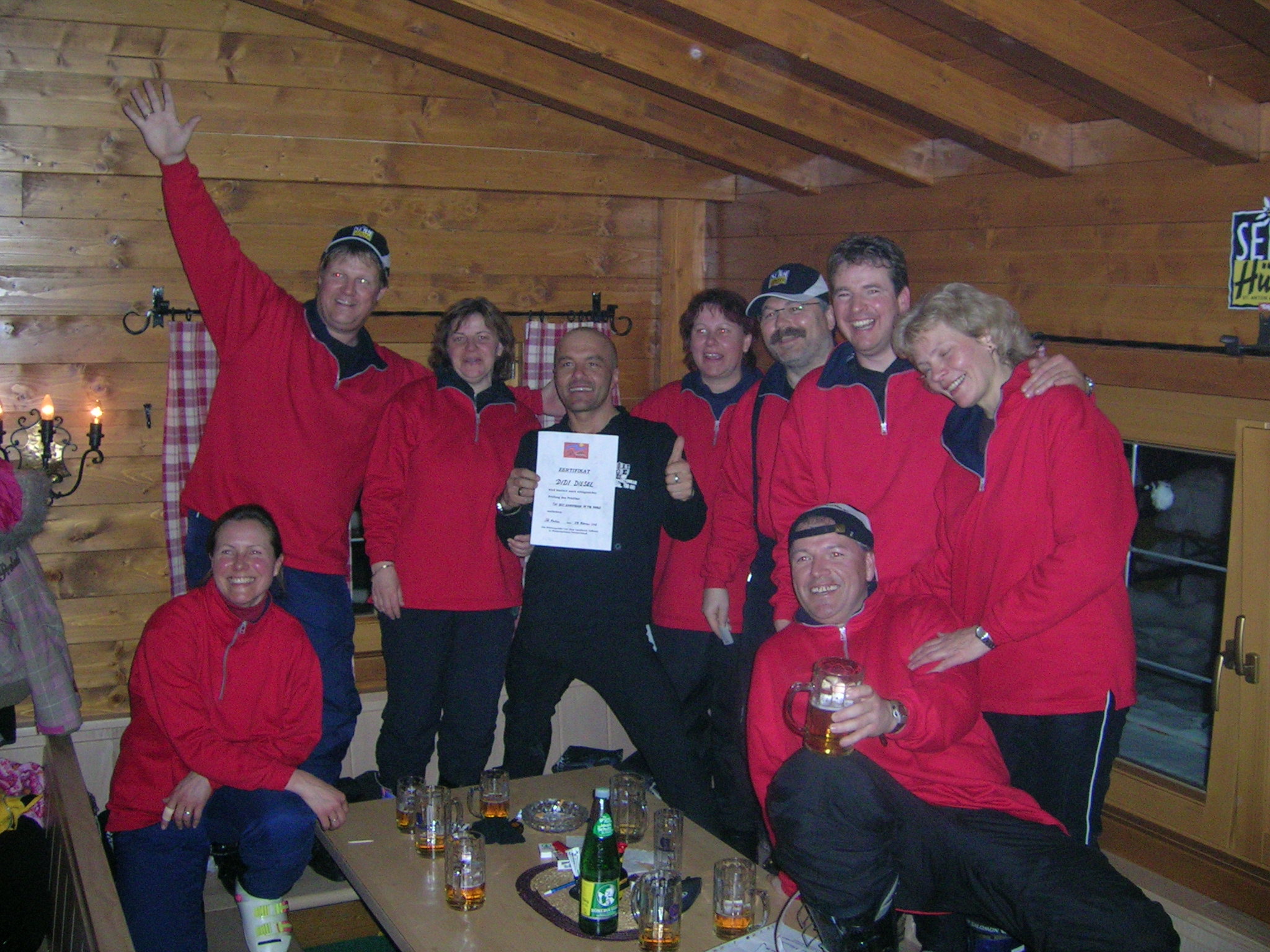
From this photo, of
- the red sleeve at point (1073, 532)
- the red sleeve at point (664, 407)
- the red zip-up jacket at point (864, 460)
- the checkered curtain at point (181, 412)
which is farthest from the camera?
the checkered curtain at point (181, 412)

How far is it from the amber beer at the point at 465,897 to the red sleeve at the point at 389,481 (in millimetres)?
1392

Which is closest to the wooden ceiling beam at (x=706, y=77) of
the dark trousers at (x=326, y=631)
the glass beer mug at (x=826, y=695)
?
the dark trousers at (x=326, y=631)

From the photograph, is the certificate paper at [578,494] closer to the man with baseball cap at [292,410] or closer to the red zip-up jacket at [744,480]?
the red zip-up jacket at [744,480]

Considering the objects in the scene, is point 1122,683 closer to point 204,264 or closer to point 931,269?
point 931,269

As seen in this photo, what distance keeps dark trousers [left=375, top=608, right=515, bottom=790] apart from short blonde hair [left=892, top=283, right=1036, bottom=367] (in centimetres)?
172

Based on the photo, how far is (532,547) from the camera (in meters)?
3.62

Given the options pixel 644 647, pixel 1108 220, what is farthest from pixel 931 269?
pixel 644 647

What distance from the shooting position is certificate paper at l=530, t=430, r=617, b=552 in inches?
137

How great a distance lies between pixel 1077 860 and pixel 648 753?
144 cm

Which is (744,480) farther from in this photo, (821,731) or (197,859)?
(197,859)

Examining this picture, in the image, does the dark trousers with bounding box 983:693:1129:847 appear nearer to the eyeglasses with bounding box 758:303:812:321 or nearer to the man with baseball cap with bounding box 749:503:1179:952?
the man with baseball cap with bounding box 749:503:1179:952

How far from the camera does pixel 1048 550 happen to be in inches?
103

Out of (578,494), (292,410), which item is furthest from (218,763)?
(578,494)

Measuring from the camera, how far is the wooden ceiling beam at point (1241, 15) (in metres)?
2.48
